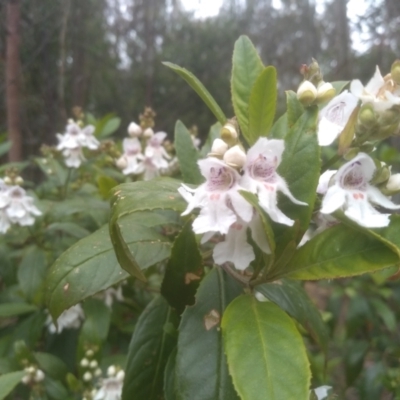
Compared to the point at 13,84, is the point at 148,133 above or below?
above

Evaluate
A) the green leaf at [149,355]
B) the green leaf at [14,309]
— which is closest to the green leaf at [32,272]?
the green leaf at [14,309]

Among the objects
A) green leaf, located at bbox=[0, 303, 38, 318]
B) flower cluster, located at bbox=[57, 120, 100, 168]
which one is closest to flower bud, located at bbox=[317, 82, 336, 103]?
green leaf, located at bbox=[0, 303, 38, 318]

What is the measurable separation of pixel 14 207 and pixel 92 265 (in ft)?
2.35

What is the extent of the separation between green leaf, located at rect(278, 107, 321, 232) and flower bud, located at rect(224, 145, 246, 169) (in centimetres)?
7

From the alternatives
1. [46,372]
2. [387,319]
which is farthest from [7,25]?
[387,319]

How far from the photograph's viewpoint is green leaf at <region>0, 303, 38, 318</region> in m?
1.33

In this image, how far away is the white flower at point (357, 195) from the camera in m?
0.64

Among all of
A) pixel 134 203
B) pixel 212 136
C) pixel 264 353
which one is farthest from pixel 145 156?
pixel 264 353

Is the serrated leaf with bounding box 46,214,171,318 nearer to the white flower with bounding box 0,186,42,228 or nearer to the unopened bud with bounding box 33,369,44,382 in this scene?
the unopened bud with bounding box 33,369,44,382

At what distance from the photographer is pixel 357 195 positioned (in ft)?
2.22

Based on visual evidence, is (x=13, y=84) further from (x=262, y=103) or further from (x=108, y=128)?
(x=262, y=103)

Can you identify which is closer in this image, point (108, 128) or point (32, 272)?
point (32, 272)

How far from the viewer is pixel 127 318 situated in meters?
1.75

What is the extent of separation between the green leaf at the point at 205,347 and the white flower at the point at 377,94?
380mm
